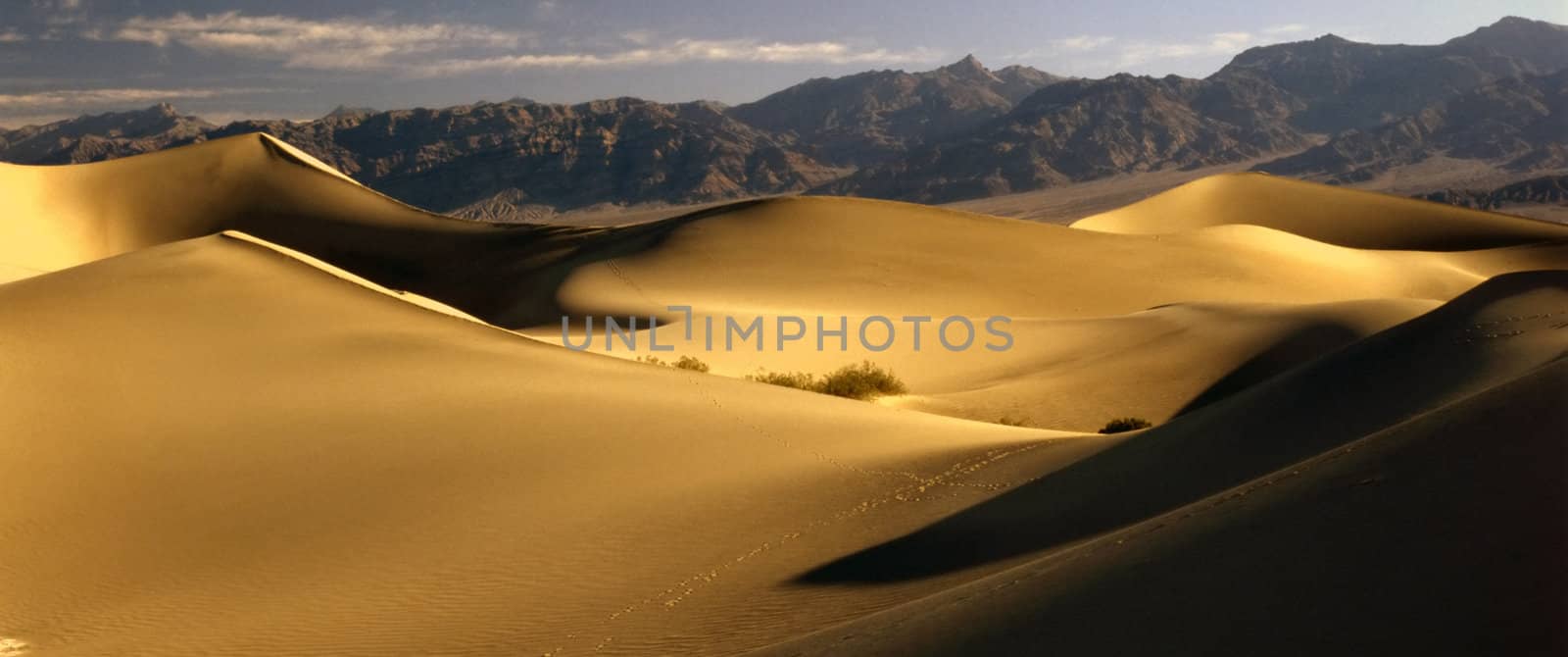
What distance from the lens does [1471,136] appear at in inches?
6570

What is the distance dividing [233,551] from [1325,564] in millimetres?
8282

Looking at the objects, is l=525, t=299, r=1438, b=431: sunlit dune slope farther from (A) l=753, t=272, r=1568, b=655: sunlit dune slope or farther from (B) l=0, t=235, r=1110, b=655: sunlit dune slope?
(A) l=753, t=272, r=1568, b=655: sunlit dune slope

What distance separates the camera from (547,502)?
35.3ft

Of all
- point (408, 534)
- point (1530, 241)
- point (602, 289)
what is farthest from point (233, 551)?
point (1530, 241)

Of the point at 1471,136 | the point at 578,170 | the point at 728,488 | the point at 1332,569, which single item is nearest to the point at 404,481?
the point at 728,488

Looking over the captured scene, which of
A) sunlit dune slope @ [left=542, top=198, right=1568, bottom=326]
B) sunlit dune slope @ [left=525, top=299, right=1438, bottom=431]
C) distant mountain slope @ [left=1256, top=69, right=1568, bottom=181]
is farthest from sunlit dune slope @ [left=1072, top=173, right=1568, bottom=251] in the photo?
distant mountain slope @ [left=1256, top=69, right=1568, bottom=181]

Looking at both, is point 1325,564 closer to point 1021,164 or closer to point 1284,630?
point 1284,630

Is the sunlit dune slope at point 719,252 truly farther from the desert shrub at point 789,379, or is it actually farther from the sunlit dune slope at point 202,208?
the desert shrub at point 789,379

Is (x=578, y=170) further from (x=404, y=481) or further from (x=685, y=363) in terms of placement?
(x=404, y=481)

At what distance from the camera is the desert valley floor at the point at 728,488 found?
5.12 m

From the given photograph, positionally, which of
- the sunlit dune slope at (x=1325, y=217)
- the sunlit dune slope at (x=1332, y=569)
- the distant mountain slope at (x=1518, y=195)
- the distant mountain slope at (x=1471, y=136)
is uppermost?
the distant mountain slope at (x=1471, y=136)

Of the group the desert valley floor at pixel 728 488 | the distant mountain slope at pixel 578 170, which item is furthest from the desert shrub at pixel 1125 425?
the distant mountain slope at pixel 578 170

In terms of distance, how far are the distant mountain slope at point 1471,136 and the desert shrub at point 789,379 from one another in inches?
5613

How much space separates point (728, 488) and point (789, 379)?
1084cm
